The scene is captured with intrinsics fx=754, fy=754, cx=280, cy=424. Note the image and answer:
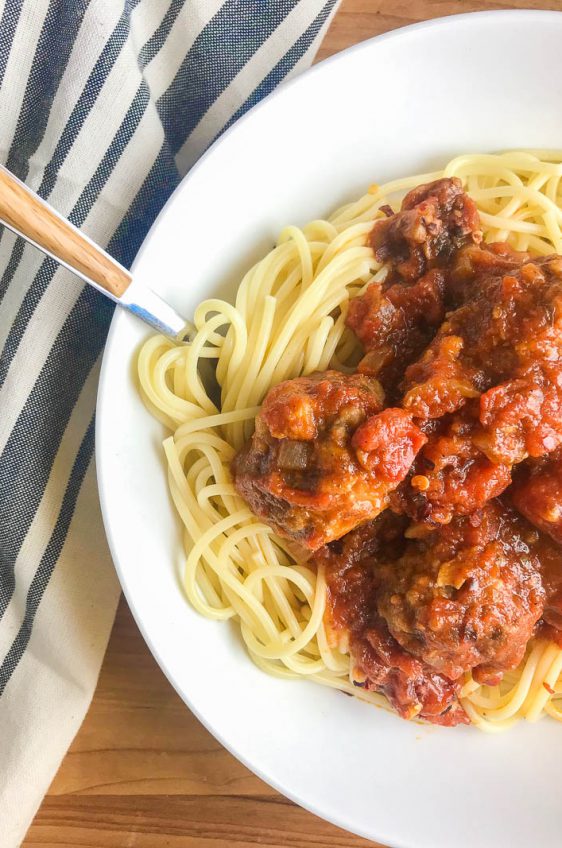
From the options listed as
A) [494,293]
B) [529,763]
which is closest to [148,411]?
[494,293]

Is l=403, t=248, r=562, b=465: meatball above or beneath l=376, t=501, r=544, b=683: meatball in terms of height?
above

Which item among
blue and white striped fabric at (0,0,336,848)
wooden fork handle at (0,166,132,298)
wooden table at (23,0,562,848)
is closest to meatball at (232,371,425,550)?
wooden fork handle at (0,166,132,298)

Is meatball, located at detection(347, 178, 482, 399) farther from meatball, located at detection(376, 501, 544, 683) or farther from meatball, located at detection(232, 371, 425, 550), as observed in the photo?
meatball, located at detection(376, 501, 544, 683)

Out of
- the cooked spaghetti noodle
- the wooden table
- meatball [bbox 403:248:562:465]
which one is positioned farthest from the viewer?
the wooden table

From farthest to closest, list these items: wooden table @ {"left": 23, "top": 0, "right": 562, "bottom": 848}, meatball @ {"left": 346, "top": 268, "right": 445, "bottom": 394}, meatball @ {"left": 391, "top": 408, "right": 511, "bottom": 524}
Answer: wooden table @ {"left": 23, "top": 0, "right": 562, "bottom": 848} < meatball @ {"left": 346, "top": 268, "right": 445, "bottom": 394} < meatball @ {"left": 391, "top": 408, "right": 511, "bottom": 524}

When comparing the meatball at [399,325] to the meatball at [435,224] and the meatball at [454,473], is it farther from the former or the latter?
the meatball at [454,473]

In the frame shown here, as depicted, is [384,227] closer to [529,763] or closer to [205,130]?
[205,130]
